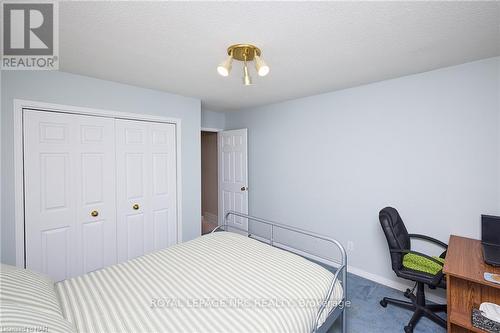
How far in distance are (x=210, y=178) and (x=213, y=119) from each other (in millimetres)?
1632

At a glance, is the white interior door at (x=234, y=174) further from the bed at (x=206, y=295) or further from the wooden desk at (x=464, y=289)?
the wooden desk at (x=464, y=289)

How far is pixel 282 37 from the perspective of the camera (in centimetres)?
158

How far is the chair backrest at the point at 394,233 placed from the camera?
2.03 meters

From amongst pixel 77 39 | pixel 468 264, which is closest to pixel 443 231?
pixel 468 264

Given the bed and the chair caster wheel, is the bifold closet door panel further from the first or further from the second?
the chair caster wheel

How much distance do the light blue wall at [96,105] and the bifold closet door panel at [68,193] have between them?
12cm

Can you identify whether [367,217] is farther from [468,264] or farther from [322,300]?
[322,300]

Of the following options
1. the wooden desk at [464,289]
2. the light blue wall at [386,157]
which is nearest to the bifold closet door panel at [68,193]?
the light blue wall at [386,157]

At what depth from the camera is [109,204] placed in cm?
261

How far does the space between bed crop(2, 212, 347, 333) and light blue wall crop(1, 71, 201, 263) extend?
4.09 ft

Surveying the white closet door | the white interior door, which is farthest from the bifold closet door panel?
the white interior door

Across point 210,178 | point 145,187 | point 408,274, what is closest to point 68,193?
point 145,187

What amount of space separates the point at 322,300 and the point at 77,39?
8.14ft

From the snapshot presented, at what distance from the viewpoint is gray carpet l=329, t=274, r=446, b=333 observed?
1.92m
